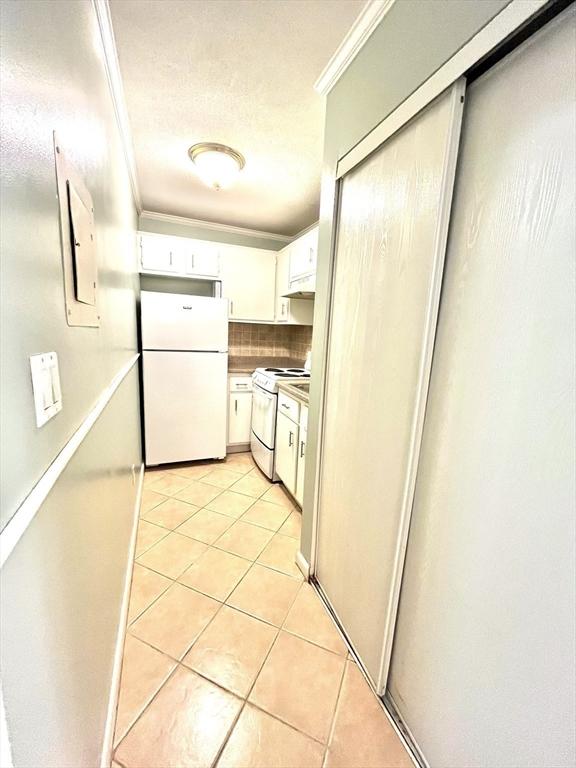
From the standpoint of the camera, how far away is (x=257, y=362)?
3.56 metres

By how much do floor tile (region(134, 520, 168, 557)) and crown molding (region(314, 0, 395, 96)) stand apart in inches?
101

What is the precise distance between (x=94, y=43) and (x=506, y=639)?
2.11m

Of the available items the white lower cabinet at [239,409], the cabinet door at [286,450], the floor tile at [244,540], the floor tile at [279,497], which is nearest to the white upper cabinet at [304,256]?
the white lower cabinet at [239,409]

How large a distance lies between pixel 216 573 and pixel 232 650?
1.41 feet

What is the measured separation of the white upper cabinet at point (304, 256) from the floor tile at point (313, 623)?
87.4 inches

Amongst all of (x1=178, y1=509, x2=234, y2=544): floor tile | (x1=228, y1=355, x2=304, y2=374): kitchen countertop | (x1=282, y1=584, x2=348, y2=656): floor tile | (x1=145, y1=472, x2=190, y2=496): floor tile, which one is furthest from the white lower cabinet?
(x1=282, y1=584, x2=348, y2=656): floor tile

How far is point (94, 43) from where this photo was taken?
998 mm

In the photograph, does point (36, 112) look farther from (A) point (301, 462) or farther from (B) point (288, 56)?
(A) point (301, 462)

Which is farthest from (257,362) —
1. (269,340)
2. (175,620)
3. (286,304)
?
(175,620)

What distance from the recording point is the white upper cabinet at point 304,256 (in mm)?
2453

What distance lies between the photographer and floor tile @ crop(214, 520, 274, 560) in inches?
70.8

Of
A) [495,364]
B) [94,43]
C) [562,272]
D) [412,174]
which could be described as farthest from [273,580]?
[94,43]

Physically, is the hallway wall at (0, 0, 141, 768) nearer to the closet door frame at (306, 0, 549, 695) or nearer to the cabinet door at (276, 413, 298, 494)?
the closet door frame at (306, 0, 549, 695)

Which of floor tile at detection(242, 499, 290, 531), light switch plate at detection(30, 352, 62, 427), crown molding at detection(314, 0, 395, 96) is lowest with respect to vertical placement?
floor tile at detection(242, 499, 290, 531)
